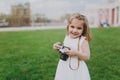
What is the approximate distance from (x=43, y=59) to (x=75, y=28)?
214 cm

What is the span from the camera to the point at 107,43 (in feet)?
18.1

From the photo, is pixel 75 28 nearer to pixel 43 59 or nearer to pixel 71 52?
pixel 71 52

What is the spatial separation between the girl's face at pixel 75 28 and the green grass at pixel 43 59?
1237 mm

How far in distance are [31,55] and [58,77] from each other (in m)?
2.36

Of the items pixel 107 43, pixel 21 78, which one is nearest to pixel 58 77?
pixel 21 78

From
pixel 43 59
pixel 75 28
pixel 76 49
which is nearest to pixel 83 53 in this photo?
pixel 76 49

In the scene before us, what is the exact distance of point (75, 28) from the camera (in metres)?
2.47

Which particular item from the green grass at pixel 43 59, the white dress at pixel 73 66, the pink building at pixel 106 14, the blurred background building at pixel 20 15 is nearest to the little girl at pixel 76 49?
the white dress at pixel 73 66

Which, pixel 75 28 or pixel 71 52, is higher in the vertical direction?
pixel 75 28

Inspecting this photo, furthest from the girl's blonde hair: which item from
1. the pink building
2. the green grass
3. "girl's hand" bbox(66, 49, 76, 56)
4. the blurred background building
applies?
the blurred background building

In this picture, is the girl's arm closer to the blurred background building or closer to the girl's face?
A: the girl's face

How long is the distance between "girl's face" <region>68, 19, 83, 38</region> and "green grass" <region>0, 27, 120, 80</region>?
1237mm

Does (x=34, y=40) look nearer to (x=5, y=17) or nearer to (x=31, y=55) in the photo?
(x=31, y=55)

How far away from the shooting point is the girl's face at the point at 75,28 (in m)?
2.47
